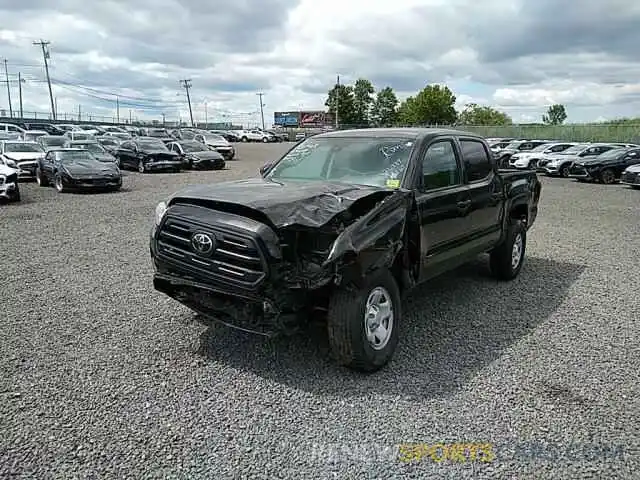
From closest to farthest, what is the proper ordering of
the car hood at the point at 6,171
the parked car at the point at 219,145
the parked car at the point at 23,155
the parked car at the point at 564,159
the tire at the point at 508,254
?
the tire at the point at 508,254 → the car hood at the point at 6,171 → the parked car at the point at 23,155 → the parked car at the point at 564,159 → the parked car at the point at 219,145

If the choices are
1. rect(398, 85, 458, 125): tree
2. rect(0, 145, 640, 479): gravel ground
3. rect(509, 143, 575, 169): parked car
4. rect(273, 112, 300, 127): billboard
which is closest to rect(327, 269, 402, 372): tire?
rect(0, 145, 640, 479): gravel ground

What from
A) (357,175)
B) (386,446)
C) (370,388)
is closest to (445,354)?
(370,388)

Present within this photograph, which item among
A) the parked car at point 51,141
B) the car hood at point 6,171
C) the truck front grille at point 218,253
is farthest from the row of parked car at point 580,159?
the parked car at point 51,141

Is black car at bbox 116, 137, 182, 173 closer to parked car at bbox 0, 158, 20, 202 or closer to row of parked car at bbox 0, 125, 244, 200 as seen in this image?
row of parked car at bbox 0, 125, 244, 200

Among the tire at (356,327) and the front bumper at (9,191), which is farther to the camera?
the front bumper at (9,191)

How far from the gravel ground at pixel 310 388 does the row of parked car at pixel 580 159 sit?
14258 millimetres

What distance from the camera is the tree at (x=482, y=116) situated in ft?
338

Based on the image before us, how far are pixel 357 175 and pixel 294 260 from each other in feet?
4.99

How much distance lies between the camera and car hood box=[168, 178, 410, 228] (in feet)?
12.1

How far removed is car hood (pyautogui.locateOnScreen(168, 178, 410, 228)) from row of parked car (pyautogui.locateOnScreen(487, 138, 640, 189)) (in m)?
15.3

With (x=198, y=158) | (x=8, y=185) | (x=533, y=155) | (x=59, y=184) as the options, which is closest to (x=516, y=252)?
(x=8, y=185)

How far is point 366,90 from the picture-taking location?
354 ft

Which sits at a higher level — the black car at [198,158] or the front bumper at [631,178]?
the black car at [198,158]

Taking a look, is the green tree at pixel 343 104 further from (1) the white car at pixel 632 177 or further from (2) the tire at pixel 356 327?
(2) the tire at pixel 356 327
